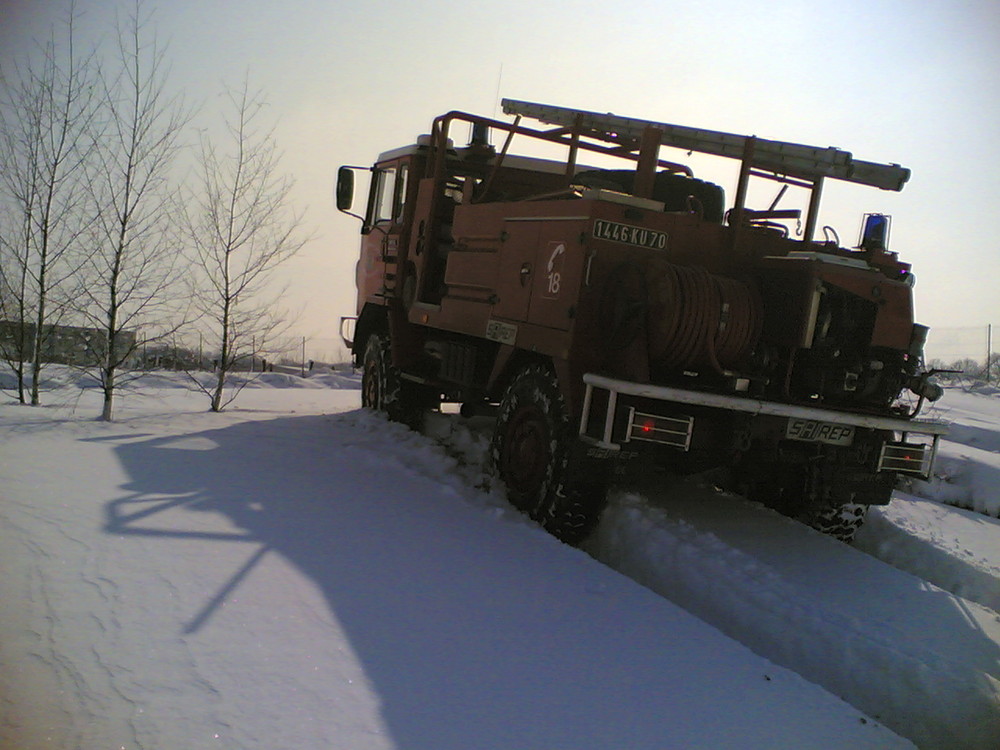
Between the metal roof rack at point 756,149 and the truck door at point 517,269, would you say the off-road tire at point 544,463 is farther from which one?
the metal roof rack at point 756,149

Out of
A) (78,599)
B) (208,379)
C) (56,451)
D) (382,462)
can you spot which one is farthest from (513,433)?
(208,379)

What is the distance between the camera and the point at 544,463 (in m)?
5.06

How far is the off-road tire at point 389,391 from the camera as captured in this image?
26.4 feet

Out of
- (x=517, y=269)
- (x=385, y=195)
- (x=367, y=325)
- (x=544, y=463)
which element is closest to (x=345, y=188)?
(x=385, y=195)

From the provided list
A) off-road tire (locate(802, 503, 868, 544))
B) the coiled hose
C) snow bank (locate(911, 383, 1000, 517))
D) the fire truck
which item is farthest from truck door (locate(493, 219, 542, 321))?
snow bank (locate(911, 383, 1000, 517))

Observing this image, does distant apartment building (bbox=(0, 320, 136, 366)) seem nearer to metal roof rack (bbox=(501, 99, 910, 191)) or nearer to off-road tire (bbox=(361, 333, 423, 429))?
off-road tire (bbox=(361, 333, 423, 429))

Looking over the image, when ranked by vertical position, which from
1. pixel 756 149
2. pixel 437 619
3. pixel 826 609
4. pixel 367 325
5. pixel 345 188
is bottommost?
pixel 437 619

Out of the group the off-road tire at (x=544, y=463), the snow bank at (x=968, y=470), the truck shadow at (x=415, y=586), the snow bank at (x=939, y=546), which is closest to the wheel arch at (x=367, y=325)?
the truck shadow at (x=415, y=586)

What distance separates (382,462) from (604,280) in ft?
8.49

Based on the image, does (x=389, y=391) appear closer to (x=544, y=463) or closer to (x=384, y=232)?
(x=384, y=232)

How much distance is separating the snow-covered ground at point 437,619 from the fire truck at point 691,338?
43 centimetres

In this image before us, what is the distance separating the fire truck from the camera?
4566 mm

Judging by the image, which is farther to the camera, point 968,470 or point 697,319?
point 968,470

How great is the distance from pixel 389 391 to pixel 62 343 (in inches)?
195
